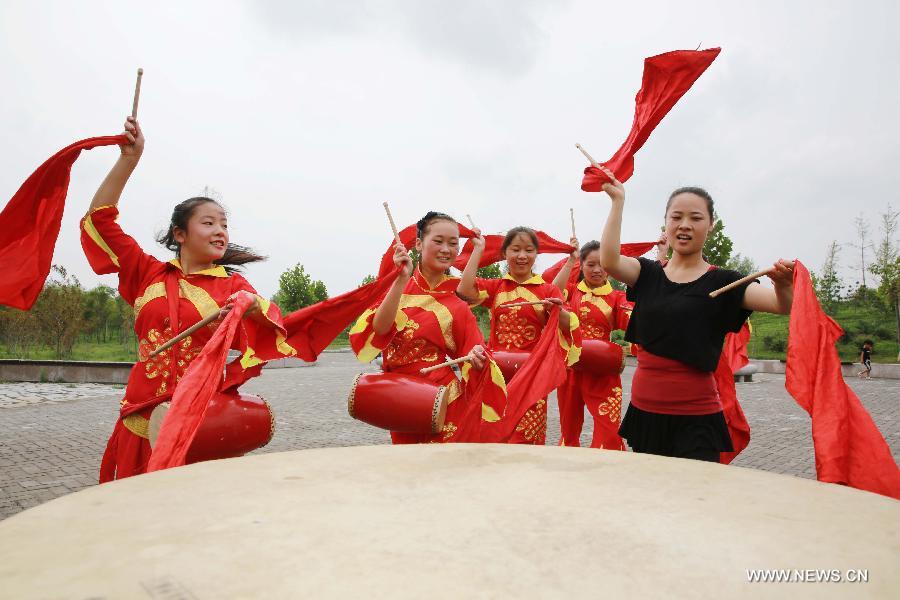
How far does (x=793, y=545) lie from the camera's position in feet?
3.21

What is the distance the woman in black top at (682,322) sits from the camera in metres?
2.13

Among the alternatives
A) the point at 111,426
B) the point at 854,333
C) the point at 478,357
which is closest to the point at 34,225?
the point at 478,357

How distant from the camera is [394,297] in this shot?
2818 millimetres

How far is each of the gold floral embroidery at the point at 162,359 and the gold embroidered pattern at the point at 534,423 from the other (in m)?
2.00

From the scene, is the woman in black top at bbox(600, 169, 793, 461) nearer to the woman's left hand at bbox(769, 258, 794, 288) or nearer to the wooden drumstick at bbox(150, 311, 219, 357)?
the woman's left hand at bbox(769, 258, 794, 288)

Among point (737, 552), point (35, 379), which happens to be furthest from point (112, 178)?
point (35, 379)

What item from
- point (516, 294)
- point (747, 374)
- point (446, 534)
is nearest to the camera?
point (446, 534)

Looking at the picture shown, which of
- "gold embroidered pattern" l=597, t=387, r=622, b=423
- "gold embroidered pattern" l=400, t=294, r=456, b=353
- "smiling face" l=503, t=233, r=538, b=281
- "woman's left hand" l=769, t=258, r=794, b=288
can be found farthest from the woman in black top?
"gold embroidered pattern" l=597, t=387, r=622, b=423

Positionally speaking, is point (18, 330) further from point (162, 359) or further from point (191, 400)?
point (191, 400)

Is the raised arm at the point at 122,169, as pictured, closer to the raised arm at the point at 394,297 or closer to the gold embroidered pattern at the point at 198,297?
the gold embroidered pattern at the point at 198,297

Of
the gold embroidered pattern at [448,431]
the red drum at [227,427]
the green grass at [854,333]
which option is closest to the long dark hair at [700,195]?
the gold embroidered pattern at [448,431]

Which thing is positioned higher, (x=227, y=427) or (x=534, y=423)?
(x=227, y=427)

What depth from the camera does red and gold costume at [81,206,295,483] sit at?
2.31 metres

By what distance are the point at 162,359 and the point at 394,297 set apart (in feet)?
3.43
